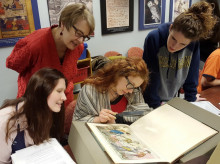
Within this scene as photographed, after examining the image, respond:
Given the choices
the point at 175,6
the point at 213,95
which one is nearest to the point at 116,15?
the point at 175,6

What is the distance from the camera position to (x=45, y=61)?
1192 mm

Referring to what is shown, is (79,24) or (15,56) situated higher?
(79,24)

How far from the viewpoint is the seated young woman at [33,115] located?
83 centimetres

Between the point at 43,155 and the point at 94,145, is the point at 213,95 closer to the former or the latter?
the point at 94,145

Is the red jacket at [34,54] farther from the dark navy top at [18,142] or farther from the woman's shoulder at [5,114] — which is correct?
the dark navy top at [18,142]

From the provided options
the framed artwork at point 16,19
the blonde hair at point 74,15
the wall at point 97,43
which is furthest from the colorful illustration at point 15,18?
the blonde hair at point 74,15

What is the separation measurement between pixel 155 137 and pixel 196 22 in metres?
0.69

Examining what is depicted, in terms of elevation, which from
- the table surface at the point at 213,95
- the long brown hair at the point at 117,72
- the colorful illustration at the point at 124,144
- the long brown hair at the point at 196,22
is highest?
the long brown hair at the point at 196,22

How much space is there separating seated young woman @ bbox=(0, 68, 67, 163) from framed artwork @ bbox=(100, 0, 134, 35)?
7.65 ft

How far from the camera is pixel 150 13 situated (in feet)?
11.6

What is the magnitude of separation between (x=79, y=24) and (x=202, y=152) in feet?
2.77

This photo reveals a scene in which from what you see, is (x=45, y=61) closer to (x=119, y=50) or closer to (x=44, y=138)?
(x=44, y=138)

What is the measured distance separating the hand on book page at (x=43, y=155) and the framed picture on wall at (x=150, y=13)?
315 centimetres

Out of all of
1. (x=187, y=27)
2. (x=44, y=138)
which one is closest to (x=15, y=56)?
(x=44, y=138)
